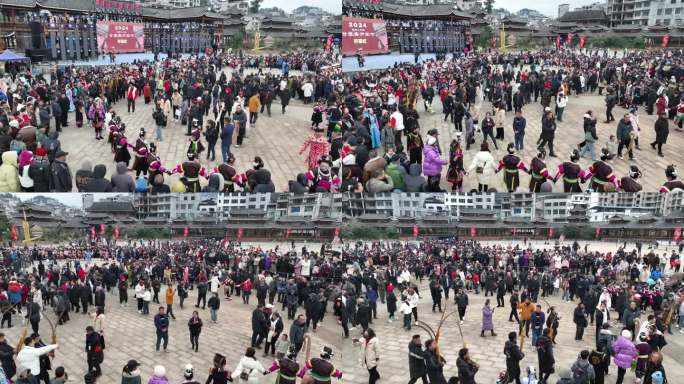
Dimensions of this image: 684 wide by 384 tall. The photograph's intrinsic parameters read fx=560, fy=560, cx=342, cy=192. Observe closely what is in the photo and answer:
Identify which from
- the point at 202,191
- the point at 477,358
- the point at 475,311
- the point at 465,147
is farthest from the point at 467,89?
the point at 477,358

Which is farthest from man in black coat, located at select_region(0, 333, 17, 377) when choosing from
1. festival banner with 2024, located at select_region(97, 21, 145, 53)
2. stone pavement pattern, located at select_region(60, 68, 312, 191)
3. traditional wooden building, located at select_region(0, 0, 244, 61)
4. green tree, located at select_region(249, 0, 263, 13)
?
green tree, located at select_region(249, 0, 263, 13)

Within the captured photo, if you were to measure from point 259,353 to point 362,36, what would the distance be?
72.4 ft

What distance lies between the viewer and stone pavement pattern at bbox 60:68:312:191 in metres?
13.4

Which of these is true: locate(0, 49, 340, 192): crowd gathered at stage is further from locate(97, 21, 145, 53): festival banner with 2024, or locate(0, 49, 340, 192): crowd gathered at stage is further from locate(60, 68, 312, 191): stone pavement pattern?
locate(97, 21, 145, 53): festival banner with 2024

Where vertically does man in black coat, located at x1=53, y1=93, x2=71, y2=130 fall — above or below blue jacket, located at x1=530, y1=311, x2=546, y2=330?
above

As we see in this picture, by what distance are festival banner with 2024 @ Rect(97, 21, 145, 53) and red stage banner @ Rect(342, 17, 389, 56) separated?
16212 mm

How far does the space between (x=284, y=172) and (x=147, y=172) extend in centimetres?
314

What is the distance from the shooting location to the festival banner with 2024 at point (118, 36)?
116 ft

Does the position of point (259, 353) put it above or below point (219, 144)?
below

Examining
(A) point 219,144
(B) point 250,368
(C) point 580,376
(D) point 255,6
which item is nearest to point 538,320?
(C) point 580,376

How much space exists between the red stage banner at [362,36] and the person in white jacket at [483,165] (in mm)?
13577

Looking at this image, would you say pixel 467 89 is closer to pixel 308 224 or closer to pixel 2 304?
pixel 308 224

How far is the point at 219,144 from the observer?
15.3m

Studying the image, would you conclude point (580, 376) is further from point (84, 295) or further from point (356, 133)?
point (84, 295)
